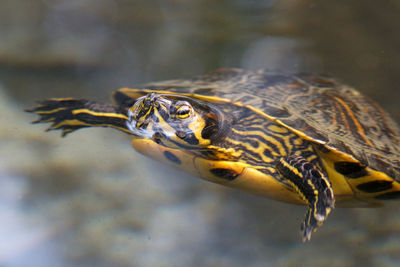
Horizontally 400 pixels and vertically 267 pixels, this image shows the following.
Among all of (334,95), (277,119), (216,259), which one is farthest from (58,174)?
(334,95)

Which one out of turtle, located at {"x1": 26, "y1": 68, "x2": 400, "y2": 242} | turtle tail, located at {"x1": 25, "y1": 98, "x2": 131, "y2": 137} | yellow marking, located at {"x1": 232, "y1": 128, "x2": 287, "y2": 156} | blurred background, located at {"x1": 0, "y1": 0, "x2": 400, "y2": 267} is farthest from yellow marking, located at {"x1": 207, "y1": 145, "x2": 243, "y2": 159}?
turtle tail, located at {"x1": 25, "y1": 98, "x2": 131, "y2": 137}

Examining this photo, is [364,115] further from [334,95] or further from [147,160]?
[147,160]

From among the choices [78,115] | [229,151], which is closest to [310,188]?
[229,151]

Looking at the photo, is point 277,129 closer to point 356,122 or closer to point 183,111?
point 356,122

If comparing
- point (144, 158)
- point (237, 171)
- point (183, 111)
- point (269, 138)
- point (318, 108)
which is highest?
point (183, 111)

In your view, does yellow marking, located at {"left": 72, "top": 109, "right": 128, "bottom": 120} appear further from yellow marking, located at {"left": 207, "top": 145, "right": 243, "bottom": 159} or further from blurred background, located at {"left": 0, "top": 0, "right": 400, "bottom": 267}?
yellow marking, located at {"left": 207, "top": 145, "right": 243, "bottom": 159}

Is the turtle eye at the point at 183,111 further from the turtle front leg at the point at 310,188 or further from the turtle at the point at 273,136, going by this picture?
the turtle front leg at the point at 310,188
